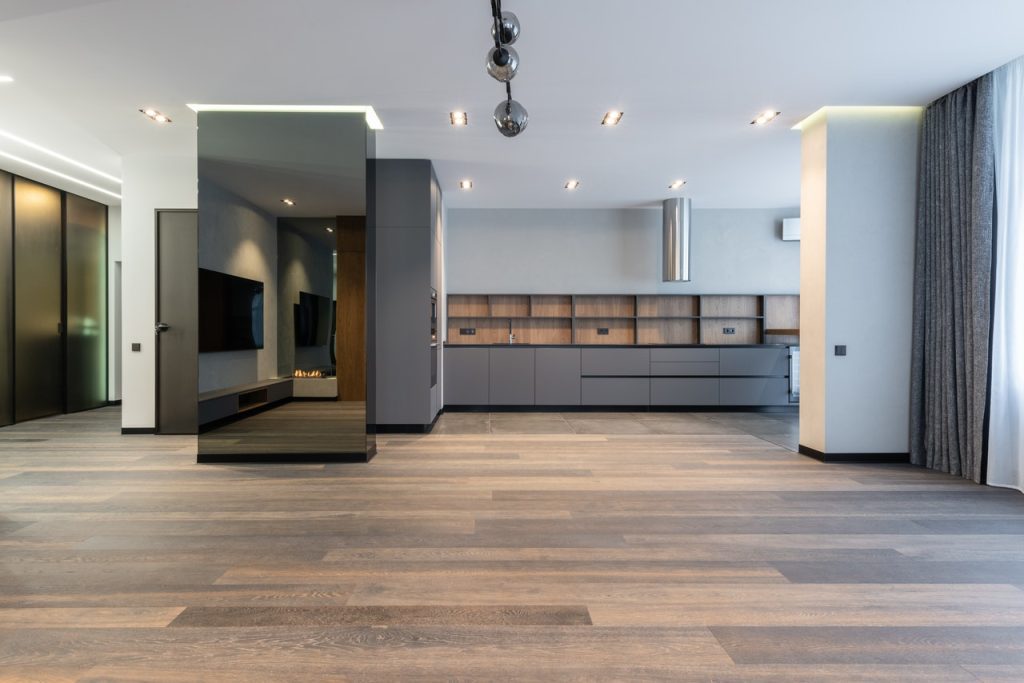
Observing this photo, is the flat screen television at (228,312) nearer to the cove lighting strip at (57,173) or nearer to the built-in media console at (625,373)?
the built-in media console at (625,373)

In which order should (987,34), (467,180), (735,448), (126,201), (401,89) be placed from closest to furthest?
1. (987,34)
2. (401,89)
3. (735,448)
4. (126,201)
5. (467,180)

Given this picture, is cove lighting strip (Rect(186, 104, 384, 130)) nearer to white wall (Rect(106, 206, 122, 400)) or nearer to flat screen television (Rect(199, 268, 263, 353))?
flat screen television (Rect(199, 268, 263, 353))

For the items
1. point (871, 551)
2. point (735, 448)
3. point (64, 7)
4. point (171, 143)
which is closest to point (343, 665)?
point (871, 551)

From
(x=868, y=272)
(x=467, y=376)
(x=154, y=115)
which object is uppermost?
(x=154, y=115)

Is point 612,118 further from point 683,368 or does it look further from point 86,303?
point 86,303

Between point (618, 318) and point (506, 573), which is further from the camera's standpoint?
point (618, 318)

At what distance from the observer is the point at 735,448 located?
15.2 ft

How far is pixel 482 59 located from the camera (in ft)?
10.8

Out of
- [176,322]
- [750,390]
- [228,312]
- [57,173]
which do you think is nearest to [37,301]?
[57,173]

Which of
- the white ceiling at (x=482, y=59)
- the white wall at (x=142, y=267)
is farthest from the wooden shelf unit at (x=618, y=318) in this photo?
the white wall at (x=142, y=267)

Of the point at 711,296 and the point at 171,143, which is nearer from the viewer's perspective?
the point at 171,143

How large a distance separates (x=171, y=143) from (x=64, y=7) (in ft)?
7.11

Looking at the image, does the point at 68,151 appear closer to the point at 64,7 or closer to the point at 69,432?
the point at 69,432

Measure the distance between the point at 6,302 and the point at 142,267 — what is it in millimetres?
1924
